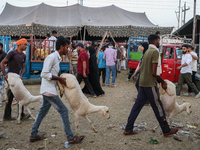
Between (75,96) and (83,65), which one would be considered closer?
(75,96)

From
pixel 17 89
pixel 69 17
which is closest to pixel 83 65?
pixel 17 89

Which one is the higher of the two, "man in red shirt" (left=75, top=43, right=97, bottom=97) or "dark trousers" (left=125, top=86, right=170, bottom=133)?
"man in red shirt" (left=75, top=43, right=97, bottom=97)

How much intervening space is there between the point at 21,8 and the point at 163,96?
58.5 feet

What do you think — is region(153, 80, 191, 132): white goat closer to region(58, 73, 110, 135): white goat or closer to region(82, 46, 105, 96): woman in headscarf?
region(58, 73, 110, 135): white goat

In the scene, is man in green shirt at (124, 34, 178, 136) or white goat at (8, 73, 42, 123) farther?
white goat at (8, 73, 42, 123)

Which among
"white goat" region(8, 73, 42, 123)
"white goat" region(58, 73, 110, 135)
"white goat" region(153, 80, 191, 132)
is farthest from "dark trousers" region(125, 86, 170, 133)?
"white goat" region(8, 73, 42, 123)

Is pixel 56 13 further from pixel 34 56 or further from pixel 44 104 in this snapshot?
pixel 44 104

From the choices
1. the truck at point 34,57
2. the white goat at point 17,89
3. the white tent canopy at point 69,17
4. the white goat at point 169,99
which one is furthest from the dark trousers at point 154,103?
the white tent canopy at point 69,17

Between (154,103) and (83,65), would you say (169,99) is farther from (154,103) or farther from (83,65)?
(83,65)

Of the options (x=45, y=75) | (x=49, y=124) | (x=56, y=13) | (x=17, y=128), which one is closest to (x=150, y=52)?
(x=45, y=75)

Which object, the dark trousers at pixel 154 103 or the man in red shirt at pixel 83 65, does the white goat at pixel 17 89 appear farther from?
the man in red shirt at pixel 83 65

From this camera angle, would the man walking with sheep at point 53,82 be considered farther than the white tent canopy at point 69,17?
No

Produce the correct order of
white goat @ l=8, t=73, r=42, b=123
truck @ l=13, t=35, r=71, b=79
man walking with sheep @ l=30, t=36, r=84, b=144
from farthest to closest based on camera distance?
truck @ l=13, t=35, r=71, b=79 < white goat @ l=8, t=73, r=42, b=123 < man walking with sheep @ l=30, t=36, r=84, b=144

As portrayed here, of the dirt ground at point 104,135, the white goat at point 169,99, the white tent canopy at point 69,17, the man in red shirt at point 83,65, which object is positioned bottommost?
the dirt ground at point 104,135
